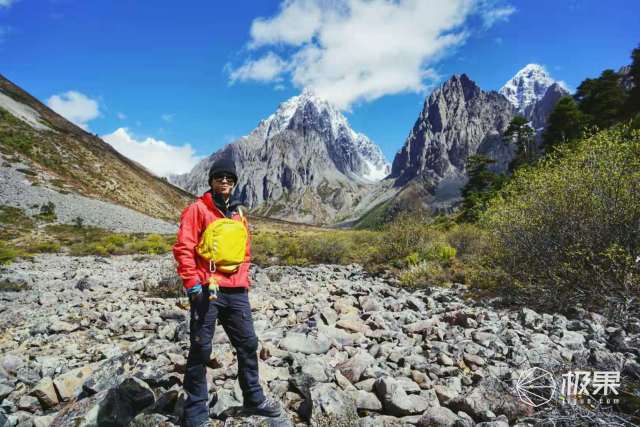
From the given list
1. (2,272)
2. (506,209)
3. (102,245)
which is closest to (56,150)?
(102,245)

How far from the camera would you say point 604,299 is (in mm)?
7480

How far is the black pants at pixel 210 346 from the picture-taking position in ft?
12.0

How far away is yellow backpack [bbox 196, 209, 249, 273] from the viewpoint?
12.5ft

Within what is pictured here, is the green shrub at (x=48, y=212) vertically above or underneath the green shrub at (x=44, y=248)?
above

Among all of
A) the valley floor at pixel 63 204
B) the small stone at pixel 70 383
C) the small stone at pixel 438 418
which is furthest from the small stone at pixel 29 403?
the valley floor at pixel 63 204

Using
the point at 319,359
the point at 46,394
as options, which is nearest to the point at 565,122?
the point at 319,359

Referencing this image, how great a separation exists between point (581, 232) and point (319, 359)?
23.9 ft

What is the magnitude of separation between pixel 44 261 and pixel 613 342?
21.8 metres

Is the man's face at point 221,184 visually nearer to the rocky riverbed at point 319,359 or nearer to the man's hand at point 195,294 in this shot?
the man's hand at point 195,294

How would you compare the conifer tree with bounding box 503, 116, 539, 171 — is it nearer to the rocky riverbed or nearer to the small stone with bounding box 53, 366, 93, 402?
the rocky riverbed

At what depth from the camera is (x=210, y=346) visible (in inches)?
149

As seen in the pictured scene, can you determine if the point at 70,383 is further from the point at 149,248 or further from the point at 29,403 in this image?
the point at 149,248

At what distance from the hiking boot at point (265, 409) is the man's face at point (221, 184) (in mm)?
2464

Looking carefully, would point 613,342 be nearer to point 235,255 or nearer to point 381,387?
point 381,387
